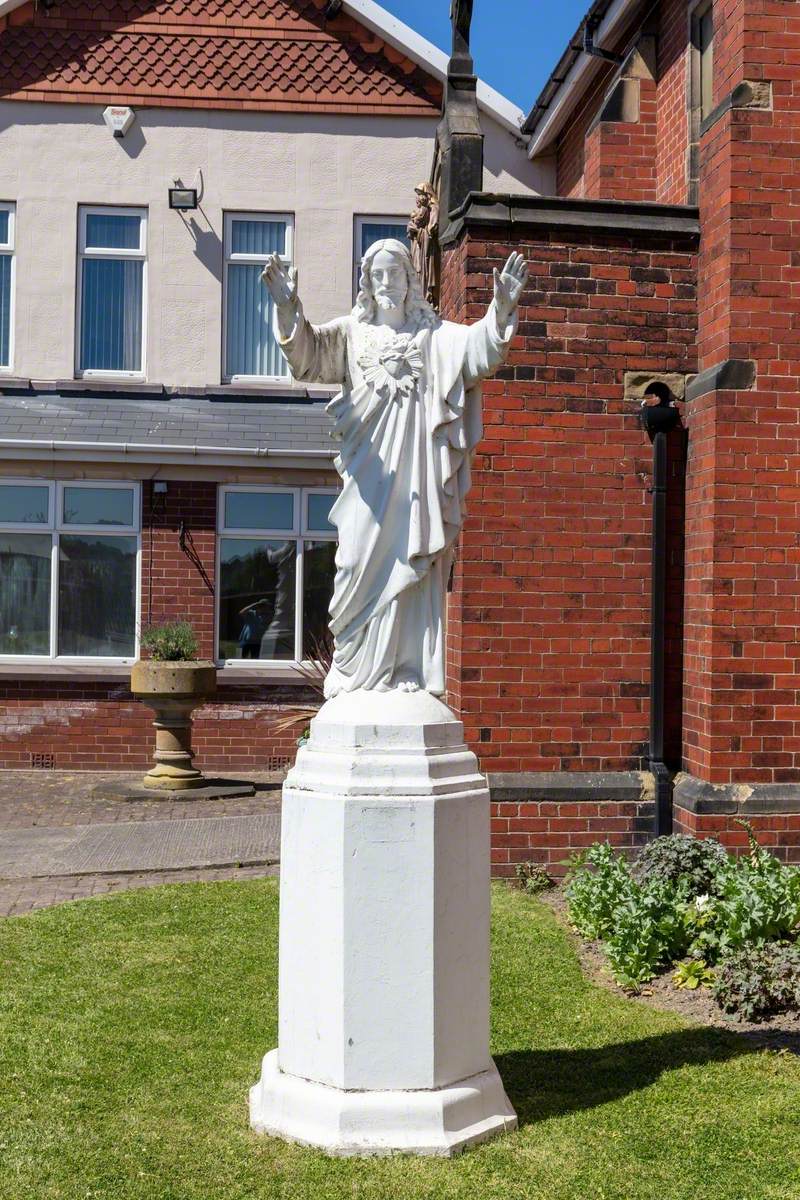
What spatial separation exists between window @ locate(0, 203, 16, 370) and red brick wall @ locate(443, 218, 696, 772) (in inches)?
370

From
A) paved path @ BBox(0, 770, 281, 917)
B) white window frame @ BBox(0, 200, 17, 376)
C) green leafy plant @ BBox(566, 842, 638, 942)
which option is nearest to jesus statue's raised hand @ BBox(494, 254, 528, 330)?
green leafy plant @ BBox(566, 842, 638, 942)

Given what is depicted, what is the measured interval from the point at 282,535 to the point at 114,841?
601 cm

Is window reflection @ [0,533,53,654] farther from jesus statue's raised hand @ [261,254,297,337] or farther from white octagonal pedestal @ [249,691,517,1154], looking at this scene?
white octagonal pedestal @ [249,691,517,1154]

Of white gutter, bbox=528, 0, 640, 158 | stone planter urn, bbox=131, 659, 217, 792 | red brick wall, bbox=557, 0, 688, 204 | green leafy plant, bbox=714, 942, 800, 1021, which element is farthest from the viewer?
stone planter urn, bbox=131, 659, 217, 792

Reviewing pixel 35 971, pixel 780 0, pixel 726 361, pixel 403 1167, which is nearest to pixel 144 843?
pixel 35 971

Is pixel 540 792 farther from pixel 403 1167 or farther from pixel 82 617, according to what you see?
pixel 82 617

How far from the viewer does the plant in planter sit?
44.6 ft

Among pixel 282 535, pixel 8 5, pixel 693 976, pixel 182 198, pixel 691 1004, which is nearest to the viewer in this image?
pixel 691 1004

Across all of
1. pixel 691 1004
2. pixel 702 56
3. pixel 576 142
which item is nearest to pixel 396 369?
pixel 691 1004

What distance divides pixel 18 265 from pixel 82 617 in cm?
434

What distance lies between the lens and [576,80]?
13977 mm

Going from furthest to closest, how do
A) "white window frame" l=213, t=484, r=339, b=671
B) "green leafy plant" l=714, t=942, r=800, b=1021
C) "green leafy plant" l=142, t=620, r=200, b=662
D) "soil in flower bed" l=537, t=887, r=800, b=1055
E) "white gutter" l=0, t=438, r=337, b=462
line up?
Answer: "white window frame" l=213, t=484, r=339, b=671
"white gutter" l=0, t=438, r=337, b=462
"green leafy plant" l=142, t=620, r=200, b=662
"green leafy plant" l=714, t=942, r=800, b=1021
"soil in flower bed" l=537, t=887, r=800, b=1055

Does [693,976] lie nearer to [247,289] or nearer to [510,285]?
[510,285]

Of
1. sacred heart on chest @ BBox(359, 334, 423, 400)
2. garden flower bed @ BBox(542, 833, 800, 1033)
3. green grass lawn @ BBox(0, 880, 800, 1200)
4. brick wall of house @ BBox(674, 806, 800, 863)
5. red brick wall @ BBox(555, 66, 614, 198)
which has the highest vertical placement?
red brick wall @ BBox(555, 66, 614, 198)
